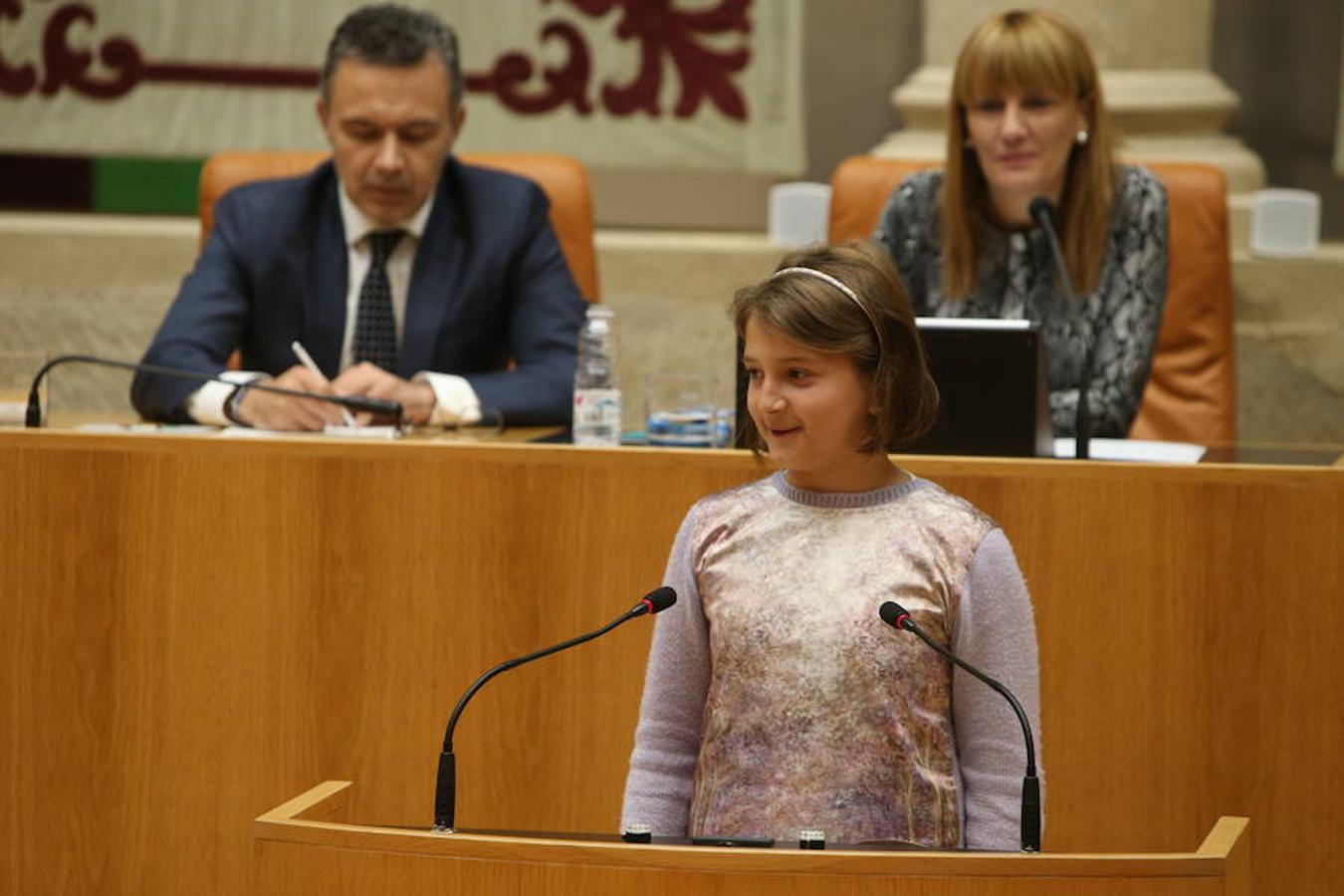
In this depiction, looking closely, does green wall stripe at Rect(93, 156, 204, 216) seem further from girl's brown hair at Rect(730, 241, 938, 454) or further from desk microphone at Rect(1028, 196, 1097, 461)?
girl's brown hair at Rect(730, 241, 938, 454)

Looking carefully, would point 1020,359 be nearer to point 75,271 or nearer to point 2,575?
point 2,575

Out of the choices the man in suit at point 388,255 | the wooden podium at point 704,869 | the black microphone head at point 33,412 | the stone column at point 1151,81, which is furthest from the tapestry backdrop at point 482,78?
the wooden podium at point 704,869

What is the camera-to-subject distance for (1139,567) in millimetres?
2850

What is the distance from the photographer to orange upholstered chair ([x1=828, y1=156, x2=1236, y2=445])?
4281 mm

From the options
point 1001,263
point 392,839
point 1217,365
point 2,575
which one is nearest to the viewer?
point 392,839

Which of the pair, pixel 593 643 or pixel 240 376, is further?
pixel 240 376

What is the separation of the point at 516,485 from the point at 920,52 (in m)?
3.56

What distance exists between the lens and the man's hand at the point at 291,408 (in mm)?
3391

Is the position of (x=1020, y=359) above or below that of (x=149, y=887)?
above

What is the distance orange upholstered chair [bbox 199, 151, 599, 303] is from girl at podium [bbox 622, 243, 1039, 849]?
7.10 ft

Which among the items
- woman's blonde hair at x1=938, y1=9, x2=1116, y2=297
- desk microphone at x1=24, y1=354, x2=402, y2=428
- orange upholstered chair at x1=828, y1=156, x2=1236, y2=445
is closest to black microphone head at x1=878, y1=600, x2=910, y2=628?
desk microphone at x1=24, y1=354, x2=402, y2=428

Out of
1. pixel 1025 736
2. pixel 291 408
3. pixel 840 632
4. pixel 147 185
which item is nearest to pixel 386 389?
pixel 291 408

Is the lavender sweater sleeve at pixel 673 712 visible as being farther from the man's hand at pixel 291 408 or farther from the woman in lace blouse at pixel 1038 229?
the woman in lace blouse at pixel 1038 229

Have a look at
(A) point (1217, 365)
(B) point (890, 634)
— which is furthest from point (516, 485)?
(A) point (1217, 365)
